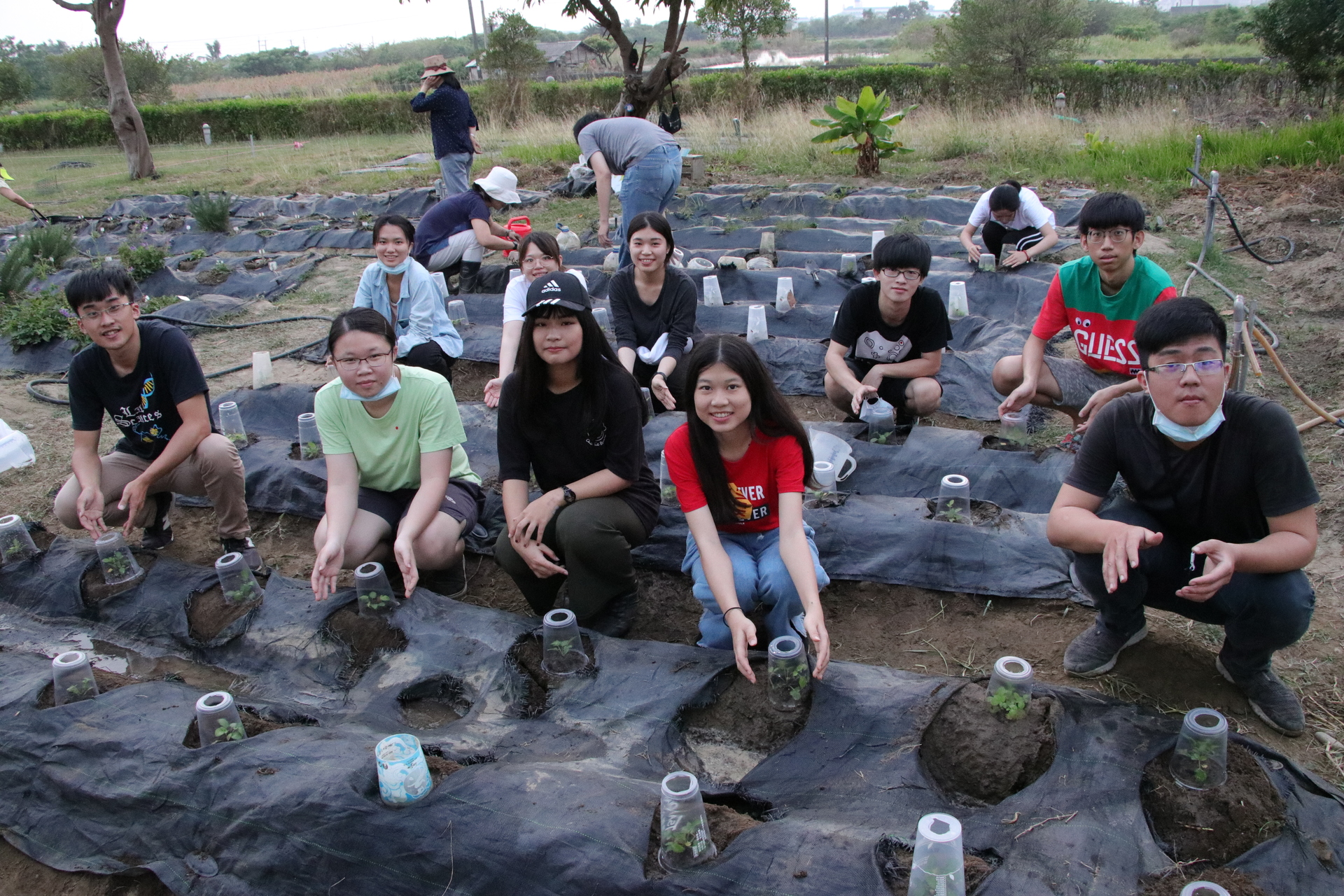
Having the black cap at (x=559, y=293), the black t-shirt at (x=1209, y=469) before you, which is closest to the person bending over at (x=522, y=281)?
the black cap at (x=559, y=293)

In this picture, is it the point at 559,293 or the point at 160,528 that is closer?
the point at 559,293

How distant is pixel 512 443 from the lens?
263 cm

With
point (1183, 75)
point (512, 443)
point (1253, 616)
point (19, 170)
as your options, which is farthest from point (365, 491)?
point (19, 170)

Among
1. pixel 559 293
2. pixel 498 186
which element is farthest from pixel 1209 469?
pixel 498 186

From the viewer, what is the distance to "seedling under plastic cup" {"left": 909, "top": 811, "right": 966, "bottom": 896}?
4.70 ft

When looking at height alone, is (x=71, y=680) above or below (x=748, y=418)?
below

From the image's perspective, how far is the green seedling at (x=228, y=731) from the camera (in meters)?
2.01

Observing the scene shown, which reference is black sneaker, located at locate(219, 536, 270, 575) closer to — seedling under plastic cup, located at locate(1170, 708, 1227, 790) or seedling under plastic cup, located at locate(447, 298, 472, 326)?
seedling under plastic cup, located at locate(447, 298, 472, 326)

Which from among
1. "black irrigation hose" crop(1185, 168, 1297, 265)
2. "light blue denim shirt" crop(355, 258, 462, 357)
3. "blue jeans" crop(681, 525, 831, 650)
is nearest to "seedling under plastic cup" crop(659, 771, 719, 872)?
"blue jeans" crop(681, 525, 831, 650)

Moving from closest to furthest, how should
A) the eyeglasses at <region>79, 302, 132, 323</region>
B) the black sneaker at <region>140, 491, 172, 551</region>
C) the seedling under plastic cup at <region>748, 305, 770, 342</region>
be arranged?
the eyeglasses at <region>79, 302, 132, 323</region>
the black sneaker at <region>140, 491, 172, 551</region>
the seedling under plastic cup at <region>748, 305, 770, 342</region>

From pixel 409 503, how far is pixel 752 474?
1283mm

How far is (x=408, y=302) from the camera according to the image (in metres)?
4.15

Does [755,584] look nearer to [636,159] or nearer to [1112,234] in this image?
[1112,234]

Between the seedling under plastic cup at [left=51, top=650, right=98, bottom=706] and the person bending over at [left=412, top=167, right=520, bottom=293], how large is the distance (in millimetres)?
4132
